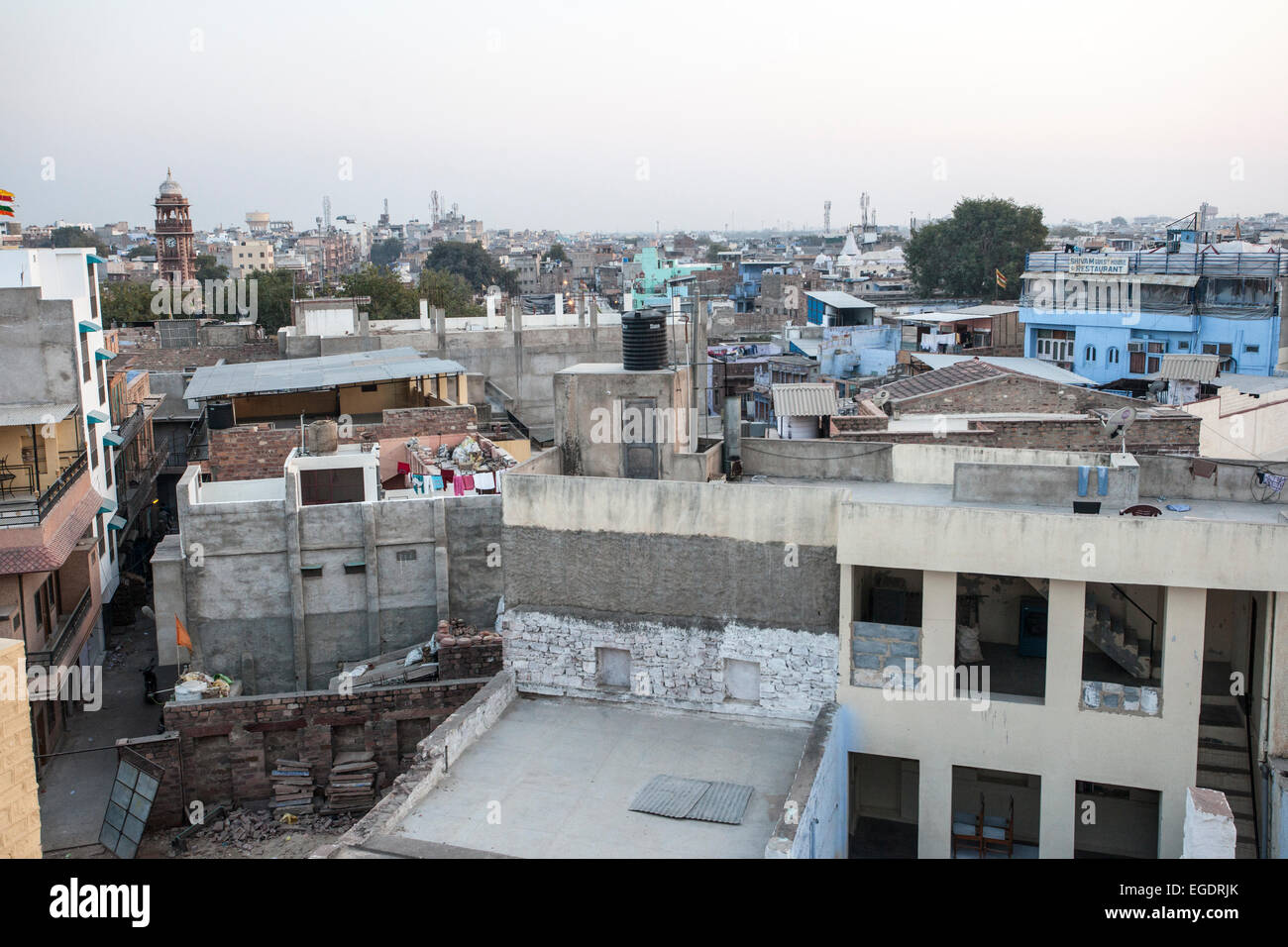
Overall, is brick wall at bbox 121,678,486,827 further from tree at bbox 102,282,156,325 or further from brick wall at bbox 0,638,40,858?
tree at bbox 102,282,156,325

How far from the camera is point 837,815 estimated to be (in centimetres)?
1308

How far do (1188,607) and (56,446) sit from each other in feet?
65.6

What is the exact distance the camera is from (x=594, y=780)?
40.7 feet

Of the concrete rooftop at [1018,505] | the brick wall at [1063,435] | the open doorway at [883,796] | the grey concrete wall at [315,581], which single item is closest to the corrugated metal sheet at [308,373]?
the grey concrete wall at [315,581]

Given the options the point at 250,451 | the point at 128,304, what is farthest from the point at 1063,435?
the point at 128,304

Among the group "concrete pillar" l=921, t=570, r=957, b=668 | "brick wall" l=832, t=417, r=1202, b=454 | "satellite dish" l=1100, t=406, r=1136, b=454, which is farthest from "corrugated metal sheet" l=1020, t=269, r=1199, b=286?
"concrete pillar" l=921, t=570, r=957, b=668

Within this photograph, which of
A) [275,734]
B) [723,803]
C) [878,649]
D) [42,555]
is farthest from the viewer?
[42,555]

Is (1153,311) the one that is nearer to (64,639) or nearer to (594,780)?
(594,780)

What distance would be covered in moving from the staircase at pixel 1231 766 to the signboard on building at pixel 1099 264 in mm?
27142

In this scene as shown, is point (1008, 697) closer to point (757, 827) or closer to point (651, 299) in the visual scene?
point (757, 827)

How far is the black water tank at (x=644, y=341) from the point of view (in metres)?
15.9

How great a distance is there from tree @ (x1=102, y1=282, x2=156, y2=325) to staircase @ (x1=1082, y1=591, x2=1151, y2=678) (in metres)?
55.2

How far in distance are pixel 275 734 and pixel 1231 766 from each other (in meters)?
13.1

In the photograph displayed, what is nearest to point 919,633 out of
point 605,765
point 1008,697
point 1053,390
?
point 1008,697
